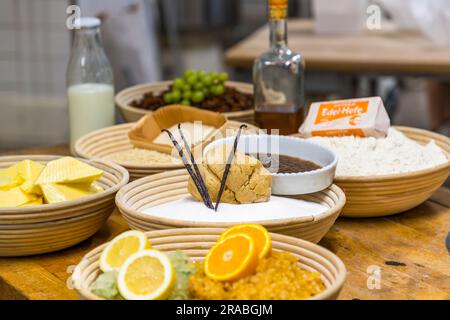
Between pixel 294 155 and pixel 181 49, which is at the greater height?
pixel 294 155

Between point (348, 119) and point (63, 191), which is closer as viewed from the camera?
point (63, 191)

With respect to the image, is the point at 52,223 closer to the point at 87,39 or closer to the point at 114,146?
the point at 114,146

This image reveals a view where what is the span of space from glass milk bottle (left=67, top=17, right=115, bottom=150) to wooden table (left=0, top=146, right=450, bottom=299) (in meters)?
0.49

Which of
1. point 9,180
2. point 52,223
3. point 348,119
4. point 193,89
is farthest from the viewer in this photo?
point 193,89

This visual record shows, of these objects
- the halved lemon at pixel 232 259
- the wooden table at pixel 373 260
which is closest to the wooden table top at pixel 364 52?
the wooden table at pixel 373 260

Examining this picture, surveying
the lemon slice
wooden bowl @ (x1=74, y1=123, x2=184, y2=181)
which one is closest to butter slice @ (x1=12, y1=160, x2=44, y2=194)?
wooden bowl @ (x1=74, y1=123, x2=184, y2=181)

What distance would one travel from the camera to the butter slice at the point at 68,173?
164 centimetres

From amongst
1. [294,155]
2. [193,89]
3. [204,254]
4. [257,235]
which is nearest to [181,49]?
[193,89]

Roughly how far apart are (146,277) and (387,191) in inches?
28.2

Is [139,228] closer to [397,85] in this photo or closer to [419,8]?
[419,8]

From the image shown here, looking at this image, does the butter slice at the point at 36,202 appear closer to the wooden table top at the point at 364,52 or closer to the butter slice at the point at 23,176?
the butter slice at the point at 23,176

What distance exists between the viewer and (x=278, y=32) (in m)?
2.13

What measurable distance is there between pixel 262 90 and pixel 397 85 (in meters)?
3.73

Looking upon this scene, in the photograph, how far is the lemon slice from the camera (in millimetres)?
1239
